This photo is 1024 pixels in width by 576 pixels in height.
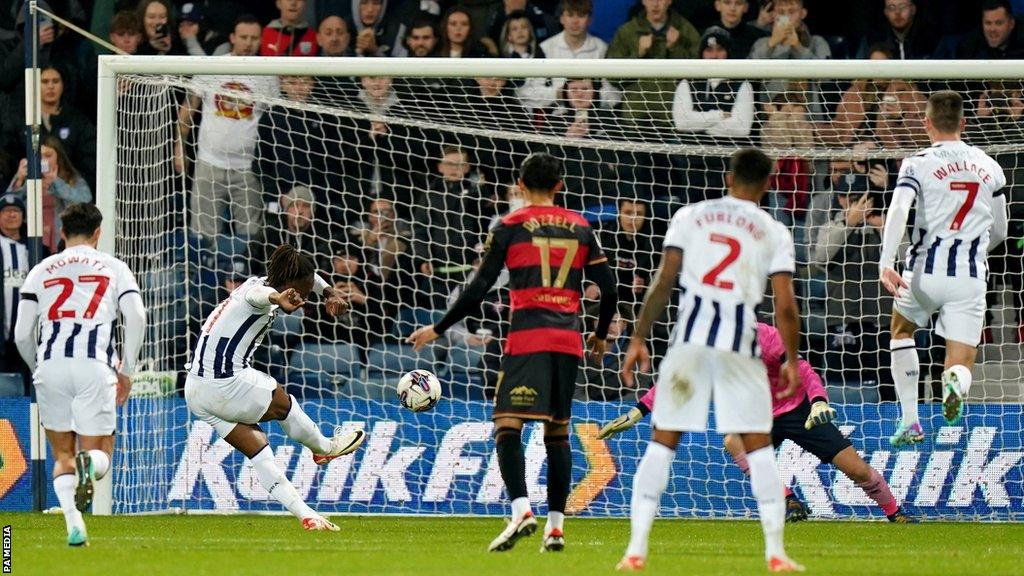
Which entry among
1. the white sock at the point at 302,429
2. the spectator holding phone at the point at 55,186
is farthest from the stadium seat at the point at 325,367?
the white sock at the point at 302,429

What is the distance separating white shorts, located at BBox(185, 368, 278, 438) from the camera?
10.8 m

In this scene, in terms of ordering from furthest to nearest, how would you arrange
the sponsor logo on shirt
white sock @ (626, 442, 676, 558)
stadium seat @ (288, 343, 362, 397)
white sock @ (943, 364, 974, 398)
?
the sponsor logo on shirt → stadium seat @ (288, 343, 362, 397) → white sock @ (943, 364, 974, 398) → white sock @ (626, 442, 676, 558)

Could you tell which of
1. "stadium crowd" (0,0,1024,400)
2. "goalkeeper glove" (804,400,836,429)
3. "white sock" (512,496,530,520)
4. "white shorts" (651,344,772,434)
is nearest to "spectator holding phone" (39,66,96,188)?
"stadium crowd" (0,0,1024,400)

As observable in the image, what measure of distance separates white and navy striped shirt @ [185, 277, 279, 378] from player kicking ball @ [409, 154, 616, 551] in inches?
85.8

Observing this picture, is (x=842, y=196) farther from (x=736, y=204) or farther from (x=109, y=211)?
(x=736, y=204)

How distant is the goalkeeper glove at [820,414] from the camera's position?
11.4 m

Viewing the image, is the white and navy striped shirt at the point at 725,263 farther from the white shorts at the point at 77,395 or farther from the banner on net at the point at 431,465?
the banner on net at the point at 431,465

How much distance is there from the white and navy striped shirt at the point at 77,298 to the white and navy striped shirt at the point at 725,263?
342 centimetres

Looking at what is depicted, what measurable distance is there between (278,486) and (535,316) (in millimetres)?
2714

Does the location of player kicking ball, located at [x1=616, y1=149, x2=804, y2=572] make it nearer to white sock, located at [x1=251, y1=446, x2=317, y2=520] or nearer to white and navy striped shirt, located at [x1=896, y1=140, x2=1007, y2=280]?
white and navy striped shirt, located at [x1=896, y1=140, x2=1007, y2=280]

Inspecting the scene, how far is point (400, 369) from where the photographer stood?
46.8 ft

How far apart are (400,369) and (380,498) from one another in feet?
4.47

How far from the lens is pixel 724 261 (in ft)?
24.3

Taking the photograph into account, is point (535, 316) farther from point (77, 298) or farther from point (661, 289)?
point (77, 298)
